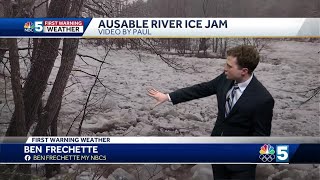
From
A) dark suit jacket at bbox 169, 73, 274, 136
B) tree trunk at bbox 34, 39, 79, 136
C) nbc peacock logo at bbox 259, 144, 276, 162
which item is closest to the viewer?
dark suit jacket at bbox 169, 73, 274, 136

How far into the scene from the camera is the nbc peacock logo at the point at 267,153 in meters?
3.07

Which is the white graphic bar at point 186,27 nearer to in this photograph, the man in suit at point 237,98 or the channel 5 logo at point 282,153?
the man in suit at point 237,98

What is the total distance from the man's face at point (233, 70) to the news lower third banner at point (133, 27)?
187 millimetres

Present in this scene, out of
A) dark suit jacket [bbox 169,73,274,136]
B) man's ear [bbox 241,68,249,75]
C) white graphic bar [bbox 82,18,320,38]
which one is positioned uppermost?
white graphic bar [bbox 82,18,320,38]

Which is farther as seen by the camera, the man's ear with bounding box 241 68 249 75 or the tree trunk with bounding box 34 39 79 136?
the tree trunk with bounding box 34 39 79 136

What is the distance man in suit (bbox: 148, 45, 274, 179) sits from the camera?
2979 millimetres

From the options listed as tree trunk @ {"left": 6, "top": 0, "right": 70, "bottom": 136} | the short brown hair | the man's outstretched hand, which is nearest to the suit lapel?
the short brown hair

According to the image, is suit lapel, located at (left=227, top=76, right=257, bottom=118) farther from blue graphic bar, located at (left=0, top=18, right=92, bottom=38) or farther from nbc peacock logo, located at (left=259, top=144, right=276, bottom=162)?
blue graphic bar, located at (left=0, top=18, right=92, bottom=38)

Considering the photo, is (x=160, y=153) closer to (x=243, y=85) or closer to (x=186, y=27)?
(x=243, y=85)

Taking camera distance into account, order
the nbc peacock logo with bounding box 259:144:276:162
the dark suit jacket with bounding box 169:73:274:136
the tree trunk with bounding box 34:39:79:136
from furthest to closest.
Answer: the tree trunk with bounding box 34:39:79:136
the nbc peacock logo with bounding box 259:144:276:162
the dark suit jacket with bounding box 169:73:274:136

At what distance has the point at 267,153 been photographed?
10.1 feet

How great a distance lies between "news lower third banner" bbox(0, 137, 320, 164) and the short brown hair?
52cm

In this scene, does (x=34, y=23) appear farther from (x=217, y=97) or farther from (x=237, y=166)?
(x=237, y=166)

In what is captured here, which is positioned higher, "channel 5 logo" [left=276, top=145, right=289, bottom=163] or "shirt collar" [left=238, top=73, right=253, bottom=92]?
"shirt collar" [left=238, top=73, right=253, bottom=92]
